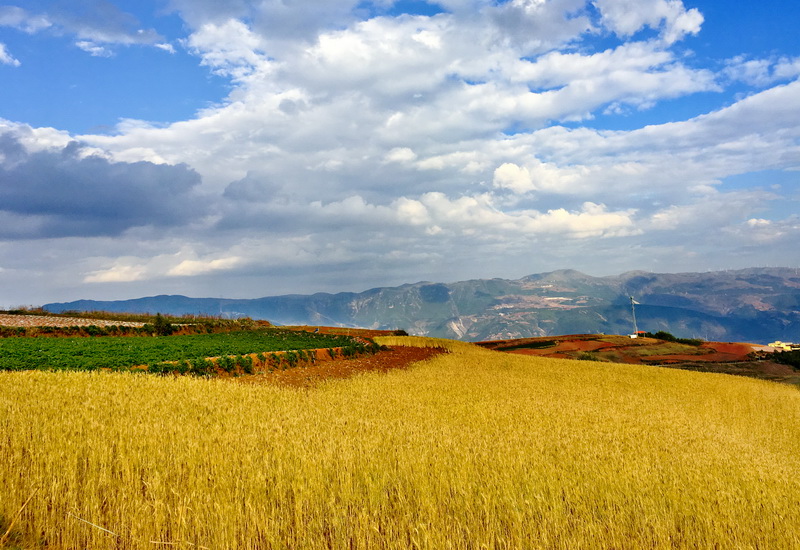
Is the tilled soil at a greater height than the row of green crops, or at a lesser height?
lesser

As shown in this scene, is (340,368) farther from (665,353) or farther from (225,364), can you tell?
(665,353)

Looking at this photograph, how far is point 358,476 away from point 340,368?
17743 millimetres

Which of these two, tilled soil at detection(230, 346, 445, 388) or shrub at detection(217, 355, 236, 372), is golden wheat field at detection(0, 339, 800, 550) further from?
shrub at detection(217, 355, 236, 372)

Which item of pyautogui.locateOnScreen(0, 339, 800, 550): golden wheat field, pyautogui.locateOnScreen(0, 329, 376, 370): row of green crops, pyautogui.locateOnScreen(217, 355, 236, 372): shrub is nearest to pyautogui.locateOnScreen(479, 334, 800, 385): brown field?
pyautogui.locateOnScreen(0, 329, 376, 370): row of green crops

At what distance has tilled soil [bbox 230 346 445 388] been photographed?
19.8 m

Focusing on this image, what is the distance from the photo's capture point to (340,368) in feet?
80.6

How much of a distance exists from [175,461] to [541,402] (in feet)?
39.9

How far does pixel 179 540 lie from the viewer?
17.0 ft

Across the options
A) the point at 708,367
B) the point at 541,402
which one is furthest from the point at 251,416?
the point at 708,367

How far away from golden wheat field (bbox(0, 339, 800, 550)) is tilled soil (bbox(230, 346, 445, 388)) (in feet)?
19.5

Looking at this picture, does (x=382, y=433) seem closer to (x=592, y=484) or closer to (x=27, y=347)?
(x=592, y=484)

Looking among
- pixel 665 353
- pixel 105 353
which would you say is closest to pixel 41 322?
pixel 105 353

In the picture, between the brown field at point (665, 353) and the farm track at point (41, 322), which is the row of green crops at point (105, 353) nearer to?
the farm track at point (41, 322)

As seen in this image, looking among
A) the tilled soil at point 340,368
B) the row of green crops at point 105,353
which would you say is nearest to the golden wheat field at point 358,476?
the tilled soil at point 340,368
